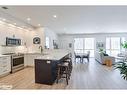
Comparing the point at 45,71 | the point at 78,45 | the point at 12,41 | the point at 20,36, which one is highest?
the point at 20,36

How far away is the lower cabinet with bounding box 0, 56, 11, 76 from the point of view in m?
5.59

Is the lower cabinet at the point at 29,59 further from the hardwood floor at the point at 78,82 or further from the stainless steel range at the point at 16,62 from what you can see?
the hardwood floor at the point at 78,82

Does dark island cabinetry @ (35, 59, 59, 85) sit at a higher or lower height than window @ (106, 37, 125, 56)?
lower

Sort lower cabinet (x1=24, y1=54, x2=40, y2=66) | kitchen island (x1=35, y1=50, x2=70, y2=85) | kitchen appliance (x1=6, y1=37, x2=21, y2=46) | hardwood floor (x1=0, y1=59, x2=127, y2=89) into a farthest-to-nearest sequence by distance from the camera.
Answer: lower cabinet (x1=24, y1=54, x2=40, y2=66)
kitchen appliance (x1=6, y1=37, x2=21, y2=46)
kitchen island (x1=35, y1=50, x2=70, y2=85)
hardwood floor (x1=0, y1=59, x2=127, y2=89)

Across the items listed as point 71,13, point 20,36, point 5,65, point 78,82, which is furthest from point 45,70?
point 20,36

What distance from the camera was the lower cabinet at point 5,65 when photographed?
5593 millimetres

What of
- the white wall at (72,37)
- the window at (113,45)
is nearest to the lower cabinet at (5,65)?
the white wall at (72,37)

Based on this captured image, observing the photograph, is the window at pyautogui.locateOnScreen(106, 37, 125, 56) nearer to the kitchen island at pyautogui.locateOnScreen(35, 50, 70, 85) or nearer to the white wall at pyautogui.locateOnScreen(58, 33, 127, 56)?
the white wall at pyautogui.locateOnScreen(58, 33, 127, 56)

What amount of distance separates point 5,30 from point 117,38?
11130mm

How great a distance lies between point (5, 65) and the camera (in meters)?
5.86

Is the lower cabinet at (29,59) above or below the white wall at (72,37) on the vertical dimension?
below

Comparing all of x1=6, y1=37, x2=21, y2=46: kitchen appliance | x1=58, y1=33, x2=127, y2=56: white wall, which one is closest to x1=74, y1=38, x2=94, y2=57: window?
x1=58, y1=33, x2=127, y2=56: white wall

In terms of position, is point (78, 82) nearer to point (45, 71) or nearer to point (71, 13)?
point (45, 71)
